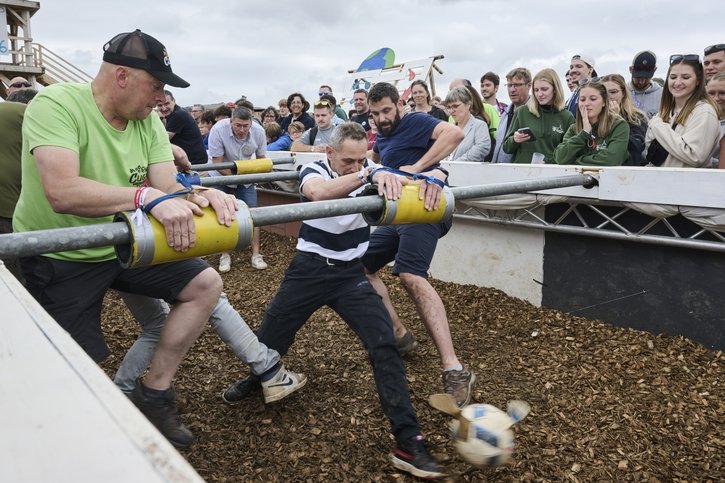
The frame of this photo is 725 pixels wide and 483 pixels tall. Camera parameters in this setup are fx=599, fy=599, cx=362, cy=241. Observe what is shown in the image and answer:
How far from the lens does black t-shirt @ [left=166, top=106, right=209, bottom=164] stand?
6.27 metres

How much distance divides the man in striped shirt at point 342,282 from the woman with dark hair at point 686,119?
88.2 inches

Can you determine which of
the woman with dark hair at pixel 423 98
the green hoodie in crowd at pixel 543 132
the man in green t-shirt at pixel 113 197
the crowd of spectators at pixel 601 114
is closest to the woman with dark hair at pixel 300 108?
the crowd of spectators at pixel 601 114

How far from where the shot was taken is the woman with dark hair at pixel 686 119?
3.89 m

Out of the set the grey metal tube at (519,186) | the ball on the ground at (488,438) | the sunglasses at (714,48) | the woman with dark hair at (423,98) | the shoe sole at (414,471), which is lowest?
the shoe sole at (414,471)

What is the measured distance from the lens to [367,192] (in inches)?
104

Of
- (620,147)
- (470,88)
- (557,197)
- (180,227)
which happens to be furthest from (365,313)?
(470,88)

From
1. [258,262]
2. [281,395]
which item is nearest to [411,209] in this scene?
[281,395]

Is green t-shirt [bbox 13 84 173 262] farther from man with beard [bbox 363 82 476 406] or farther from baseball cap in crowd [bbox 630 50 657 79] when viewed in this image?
baseball cap in crowd [bbox 630 50 657 79]

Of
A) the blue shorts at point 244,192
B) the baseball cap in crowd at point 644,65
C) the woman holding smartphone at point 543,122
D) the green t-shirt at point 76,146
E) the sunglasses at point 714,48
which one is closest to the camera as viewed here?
the green t-shirt at point 76,146

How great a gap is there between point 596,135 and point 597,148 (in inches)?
4.9

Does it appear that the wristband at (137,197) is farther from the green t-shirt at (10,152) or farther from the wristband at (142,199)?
the green t-shirt at (10,152)

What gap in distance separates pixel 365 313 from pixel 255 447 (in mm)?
850

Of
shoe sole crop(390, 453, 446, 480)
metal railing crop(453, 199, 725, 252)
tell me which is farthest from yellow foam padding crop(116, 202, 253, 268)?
metal railing crop(453, 199, 725, 252)

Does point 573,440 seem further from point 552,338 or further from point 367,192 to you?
point 367,192
